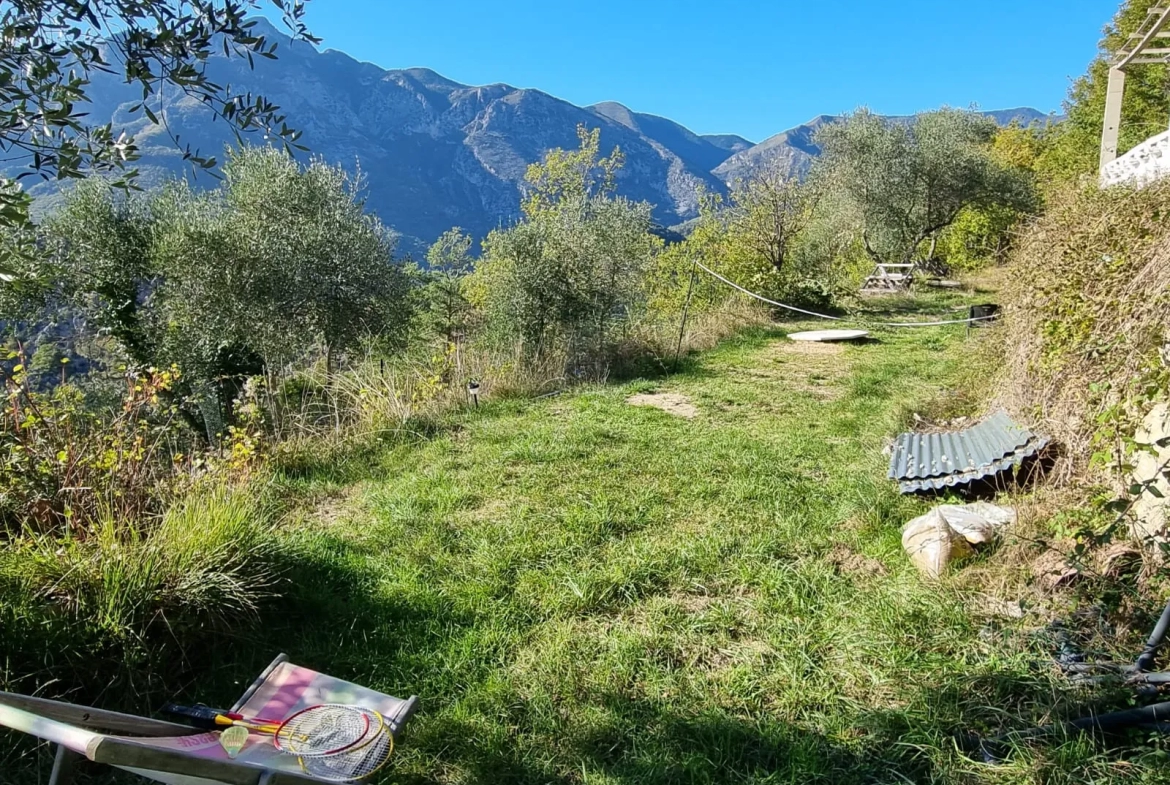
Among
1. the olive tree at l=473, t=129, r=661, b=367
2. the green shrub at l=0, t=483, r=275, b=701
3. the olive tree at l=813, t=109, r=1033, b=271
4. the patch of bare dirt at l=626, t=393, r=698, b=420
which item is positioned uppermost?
the olive tree at l=813, t=109, r=1033, b=271

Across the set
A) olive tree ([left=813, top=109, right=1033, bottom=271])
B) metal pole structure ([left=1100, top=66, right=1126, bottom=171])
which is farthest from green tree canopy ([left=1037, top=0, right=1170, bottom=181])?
metal pole structure ([left=1100, top=66, right=1126, bottom=171])

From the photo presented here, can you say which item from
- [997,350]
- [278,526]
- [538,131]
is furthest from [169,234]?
[538,131]

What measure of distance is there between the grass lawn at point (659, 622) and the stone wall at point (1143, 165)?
258 cm

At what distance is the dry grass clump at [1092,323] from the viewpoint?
8.93 feet

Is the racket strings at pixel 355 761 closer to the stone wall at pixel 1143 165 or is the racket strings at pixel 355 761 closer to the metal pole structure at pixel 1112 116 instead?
the stone wall at pixel 1143 165

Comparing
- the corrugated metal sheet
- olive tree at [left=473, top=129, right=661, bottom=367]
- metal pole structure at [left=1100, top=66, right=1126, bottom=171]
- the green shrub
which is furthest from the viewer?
olive tree at [left=473, top=129, right=661, bottom=367]

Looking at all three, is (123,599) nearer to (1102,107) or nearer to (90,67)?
(90,67)

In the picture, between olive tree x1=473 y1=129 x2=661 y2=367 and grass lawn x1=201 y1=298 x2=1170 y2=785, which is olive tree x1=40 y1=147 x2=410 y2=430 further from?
grass lawn x1=201 y1=298 x2=1170 y2=785

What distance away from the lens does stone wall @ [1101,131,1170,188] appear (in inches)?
172

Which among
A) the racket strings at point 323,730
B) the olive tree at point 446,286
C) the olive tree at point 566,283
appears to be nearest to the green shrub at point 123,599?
the racket strings at point 323,730

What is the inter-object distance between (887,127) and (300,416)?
1878cm

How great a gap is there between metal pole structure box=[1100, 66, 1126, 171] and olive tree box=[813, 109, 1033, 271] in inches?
398

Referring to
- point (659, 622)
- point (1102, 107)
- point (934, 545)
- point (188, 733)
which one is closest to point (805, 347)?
point (934, 545)

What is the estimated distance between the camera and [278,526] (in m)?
3.69
